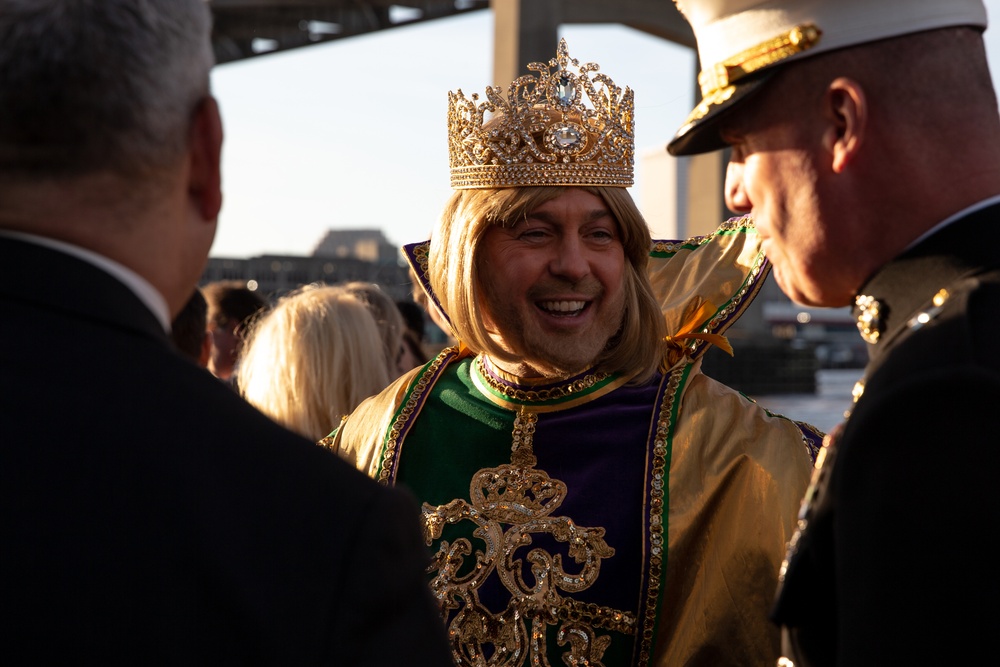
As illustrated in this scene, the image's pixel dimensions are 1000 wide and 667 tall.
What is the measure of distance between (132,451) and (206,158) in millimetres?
348

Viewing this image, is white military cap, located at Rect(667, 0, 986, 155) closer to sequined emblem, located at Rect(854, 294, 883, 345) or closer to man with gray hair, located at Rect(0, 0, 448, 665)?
sequined emblem, located at Rect(854, 294, 883, 345)

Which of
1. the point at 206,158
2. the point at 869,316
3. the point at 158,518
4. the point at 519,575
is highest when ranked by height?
the point at 206,158

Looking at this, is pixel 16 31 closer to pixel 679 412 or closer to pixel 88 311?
pixel 88 311

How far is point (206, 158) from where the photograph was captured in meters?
1.38

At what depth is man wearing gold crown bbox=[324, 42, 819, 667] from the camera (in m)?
2.83

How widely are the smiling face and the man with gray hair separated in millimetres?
1846

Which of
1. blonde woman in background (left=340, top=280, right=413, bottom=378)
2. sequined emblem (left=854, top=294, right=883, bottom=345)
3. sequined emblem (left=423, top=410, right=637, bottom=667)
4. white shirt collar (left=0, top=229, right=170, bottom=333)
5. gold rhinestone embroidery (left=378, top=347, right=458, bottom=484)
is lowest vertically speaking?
sequined emblem (left=423, top=410, right=637, bottom=667)

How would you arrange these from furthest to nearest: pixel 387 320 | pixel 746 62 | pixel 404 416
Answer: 1. pixel 387 320
2. pixel 404 416
3. pixel 746 62

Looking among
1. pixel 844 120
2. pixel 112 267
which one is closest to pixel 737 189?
pixel 844 120

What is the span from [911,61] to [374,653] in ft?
3.24

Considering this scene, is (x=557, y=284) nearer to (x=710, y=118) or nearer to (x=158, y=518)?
(x=710, y=118)

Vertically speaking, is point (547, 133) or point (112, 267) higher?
point (547, 133)

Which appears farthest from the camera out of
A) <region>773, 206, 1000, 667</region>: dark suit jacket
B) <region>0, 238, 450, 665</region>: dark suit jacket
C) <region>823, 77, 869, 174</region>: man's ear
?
<region>823, 77, 869, 174</region>: man's ear

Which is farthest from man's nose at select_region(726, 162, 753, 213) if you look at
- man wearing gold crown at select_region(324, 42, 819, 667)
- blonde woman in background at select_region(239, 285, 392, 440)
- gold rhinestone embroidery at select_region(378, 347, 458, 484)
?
blonde woman in background at select_region(239, 285, 392, 440)
